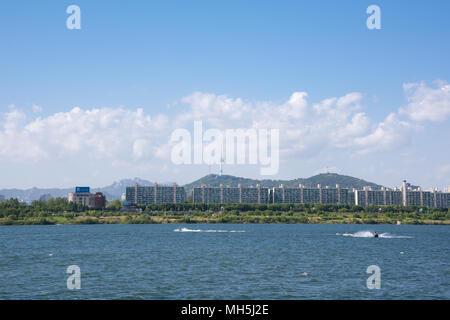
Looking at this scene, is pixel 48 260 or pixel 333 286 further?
pixel 48 260

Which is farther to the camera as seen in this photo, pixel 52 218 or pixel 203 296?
pixel 52 218

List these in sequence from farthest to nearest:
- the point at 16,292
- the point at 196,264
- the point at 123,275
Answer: the point at 196,264
the point at 123,275
the point at 16,292

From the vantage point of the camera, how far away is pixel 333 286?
136ft
